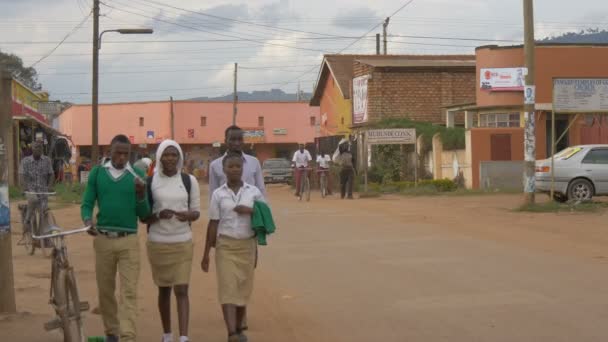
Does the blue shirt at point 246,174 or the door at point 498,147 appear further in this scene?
the door at point 498,147

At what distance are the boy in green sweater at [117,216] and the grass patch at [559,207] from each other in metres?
15.9

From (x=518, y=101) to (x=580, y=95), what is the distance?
1010cm

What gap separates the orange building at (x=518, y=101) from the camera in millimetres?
33031

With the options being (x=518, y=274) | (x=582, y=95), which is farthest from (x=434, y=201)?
(x=518, y=274)

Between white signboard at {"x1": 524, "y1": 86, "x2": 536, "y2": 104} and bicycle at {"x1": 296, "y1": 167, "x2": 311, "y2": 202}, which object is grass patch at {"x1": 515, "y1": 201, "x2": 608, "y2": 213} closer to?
white signboard at {"x1": 524, "y1": 86, "x2": 536, "y2": 104}

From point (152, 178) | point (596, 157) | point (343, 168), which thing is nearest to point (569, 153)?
point (596, 157)

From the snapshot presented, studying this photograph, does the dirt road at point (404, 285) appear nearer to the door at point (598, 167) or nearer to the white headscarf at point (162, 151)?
the white headscarf at point (162, 151)

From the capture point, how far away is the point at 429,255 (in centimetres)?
1424

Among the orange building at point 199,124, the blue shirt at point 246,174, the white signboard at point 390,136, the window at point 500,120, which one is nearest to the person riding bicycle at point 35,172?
the blue shirt at point 246,174

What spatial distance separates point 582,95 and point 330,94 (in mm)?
28550

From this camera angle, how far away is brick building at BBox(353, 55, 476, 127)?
42.6 metres

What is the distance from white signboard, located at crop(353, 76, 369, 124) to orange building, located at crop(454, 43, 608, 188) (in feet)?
27.5

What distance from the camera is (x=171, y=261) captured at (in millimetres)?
7816

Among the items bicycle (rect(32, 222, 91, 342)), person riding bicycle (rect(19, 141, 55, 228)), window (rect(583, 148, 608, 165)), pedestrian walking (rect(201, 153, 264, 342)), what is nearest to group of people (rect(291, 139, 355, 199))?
window (rect(583, 148, 608, 165))
